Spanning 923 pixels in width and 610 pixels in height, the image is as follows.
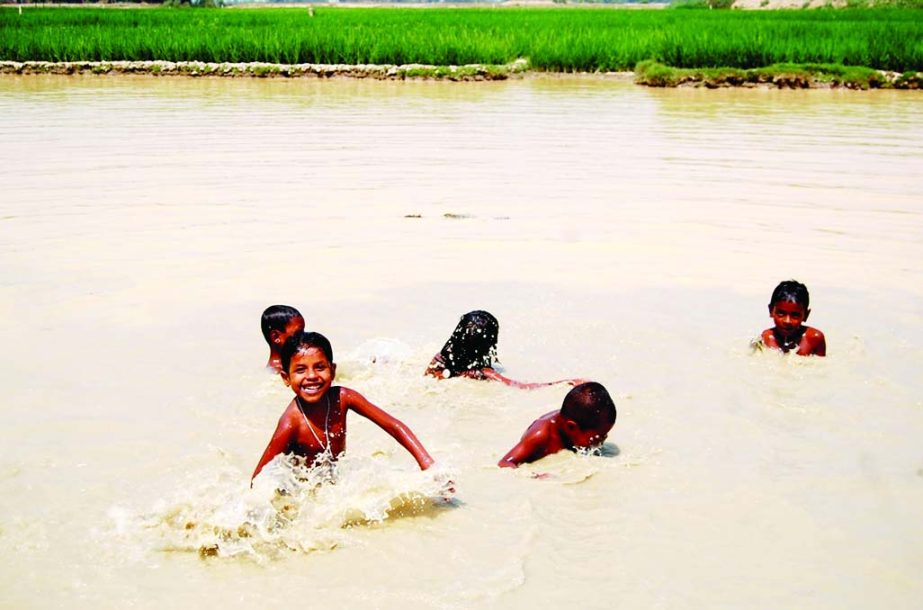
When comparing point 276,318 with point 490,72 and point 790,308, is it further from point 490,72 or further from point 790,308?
point 490,72

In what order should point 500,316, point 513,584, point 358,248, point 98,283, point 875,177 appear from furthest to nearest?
point 875,177, point 358,248, point 98,283, point 500,316, point 513,584

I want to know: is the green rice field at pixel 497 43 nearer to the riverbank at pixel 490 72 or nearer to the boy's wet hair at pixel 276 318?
the riverbank at pixel 490 72

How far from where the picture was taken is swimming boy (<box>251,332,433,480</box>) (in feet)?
12.1

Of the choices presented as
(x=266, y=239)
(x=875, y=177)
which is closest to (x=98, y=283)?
(x=266, y=239)

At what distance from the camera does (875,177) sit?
10.2 m

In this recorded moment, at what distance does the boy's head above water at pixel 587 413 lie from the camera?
167 inches

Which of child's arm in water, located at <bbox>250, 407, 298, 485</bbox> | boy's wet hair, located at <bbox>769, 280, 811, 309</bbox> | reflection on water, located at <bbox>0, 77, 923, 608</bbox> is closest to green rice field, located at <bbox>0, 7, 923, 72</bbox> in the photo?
reflection on water, located at <bbox>0, 77, 923, 608</bbox>

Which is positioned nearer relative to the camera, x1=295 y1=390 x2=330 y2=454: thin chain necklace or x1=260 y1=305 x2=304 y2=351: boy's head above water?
x1=295 y1=390 x2=330 y2=454: thin chain necklace

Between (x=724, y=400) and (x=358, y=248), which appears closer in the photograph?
(x=724, y=400)

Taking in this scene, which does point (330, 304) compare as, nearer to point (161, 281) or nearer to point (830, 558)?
point (161, 281)

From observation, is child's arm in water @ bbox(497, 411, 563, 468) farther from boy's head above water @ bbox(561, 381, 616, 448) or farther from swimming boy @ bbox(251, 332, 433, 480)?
swimming boy @ bbox(251, 332, 433, 480)

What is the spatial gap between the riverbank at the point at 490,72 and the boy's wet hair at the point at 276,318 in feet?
51.5

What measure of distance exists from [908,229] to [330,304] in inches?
179

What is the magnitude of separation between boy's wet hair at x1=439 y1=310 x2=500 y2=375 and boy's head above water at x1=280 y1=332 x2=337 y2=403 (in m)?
1.53
